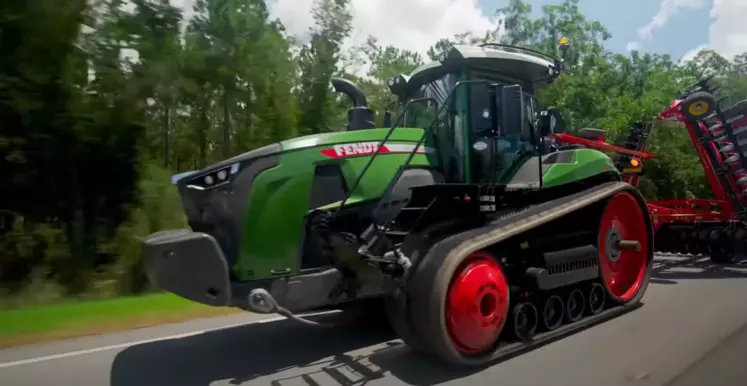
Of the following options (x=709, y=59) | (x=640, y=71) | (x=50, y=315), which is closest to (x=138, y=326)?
(x=50, y=315)

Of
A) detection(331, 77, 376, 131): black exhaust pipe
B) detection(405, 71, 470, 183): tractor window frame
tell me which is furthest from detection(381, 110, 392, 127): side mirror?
detection(405, 71, 470, 183): tractor window frame

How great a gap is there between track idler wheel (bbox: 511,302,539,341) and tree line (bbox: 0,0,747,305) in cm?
668

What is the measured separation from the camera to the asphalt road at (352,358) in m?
4.79

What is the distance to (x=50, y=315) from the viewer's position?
731 centimetres

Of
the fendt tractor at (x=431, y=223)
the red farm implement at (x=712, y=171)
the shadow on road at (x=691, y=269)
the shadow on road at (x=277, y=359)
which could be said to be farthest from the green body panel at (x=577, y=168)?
the red farm implement at (x=712, y=171)

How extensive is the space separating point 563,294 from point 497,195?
1332 mm

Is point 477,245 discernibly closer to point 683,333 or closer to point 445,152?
point 445,152

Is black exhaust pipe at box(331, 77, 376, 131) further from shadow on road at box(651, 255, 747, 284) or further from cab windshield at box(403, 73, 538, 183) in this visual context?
shadow on road at box(651, 255, 747, 284)

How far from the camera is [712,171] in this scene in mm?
11125

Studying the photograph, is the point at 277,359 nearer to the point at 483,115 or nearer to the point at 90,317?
the point at 483,115

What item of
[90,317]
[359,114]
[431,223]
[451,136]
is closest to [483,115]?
[451,136]

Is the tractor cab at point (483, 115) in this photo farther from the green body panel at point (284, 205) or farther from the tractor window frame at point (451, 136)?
the green body panel at point (284, 205)

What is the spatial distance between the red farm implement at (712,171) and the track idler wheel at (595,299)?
13.9 ft

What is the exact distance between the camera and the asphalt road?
4.79m
